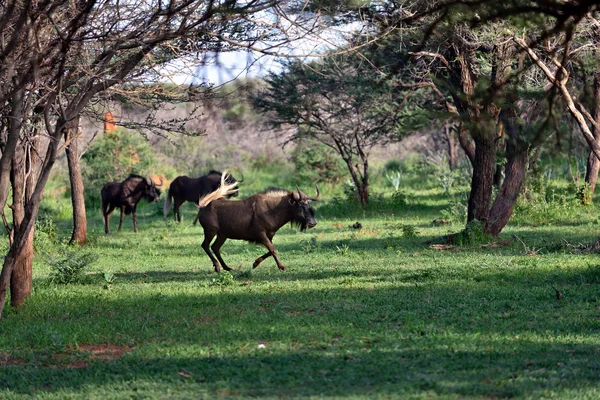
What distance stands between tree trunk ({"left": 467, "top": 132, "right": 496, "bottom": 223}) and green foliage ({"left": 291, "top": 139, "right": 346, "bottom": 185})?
56.8 ft

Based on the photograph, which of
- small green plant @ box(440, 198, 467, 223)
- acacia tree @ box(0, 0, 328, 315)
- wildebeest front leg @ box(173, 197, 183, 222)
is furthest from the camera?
wildebeest front leg @ box(173, 197, 183, 222)

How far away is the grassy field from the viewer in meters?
6.66

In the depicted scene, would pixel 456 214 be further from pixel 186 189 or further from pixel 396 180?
pixel 396 180

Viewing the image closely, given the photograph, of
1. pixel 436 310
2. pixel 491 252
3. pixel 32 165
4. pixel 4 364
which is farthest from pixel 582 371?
pixel 491 252

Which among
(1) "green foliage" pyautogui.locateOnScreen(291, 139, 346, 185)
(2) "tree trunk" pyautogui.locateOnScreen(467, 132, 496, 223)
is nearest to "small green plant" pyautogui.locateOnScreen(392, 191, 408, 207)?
(1) "green foliage" pyautogui.locateOnScreen(291, 139, 346, 185)

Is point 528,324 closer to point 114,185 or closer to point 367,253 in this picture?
point 367,253

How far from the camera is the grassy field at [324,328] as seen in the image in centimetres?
666

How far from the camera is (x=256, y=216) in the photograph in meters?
14.2

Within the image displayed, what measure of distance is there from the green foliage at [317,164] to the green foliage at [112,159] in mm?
6425

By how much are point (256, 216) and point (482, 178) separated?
554 cm

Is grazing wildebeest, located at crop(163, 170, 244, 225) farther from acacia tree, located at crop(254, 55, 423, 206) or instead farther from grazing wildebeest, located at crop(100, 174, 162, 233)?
acacia tree, located at crop(254, 55, 423, 206)

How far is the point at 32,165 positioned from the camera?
1034 centimetres

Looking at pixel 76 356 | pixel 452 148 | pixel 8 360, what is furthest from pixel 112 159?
pixel 76 356

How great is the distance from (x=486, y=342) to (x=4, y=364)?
15.2ft
